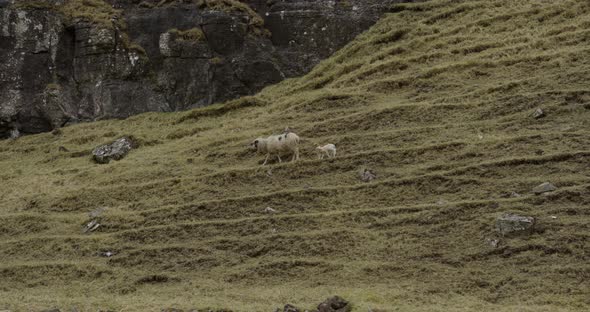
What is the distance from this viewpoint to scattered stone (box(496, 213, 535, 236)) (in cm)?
1386

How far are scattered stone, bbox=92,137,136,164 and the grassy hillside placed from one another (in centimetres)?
58

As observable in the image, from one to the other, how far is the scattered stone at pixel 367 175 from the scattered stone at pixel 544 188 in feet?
15.2

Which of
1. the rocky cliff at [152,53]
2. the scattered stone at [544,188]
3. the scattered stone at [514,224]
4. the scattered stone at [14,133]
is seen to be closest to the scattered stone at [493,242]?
the scattered stone at [514,224]

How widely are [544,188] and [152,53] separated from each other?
Answer: 23474mm

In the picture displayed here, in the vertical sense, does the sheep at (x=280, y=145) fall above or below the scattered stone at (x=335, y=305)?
above

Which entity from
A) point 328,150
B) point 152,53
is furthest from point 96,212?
point 152,53

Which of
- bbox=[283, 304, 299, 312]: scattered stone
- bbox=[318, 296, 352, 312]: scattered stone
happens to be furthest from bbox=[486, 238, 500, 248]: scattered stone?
bbox=[283, 304, 299, 312]: scattered stone

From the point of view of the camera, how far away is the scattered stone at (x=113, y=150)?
86.1 ft

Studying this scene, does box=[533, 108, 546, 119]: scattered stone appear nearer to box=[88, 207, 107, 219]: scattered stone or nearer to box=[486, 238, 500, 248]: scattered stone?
box=[486, 238, 500, 248]: scattered stone

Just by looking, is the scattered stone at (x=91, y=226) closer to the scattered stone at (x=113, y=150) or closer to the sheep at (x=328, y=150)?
the scattered stone at (x=113, y=150)

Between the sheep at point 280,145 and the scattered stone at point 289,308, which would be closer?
the scattered stone at point 289,308

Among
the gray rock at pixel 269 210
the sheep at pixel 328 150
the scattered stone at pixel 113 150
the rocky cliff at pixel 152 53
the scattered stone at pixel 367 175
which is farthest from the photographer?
the rocky cliff at pixel 152 53

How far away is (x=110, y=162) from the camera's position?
25.8m

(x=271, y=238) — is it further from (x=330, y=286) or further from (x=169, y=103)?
(x=169, y=103)
